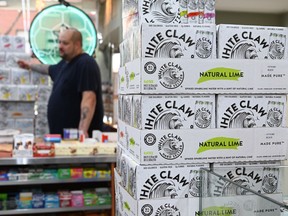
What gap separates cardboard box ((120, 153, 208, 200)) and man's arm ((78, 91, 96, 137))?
2.19 meters

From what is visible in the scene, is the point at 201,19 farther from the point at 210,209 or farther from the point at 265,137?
the point at 210,209

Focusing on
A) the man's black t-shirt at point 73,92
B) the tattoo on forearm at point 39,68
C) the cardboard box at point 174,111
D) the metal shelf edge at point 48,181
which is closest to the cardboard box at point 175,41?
the cardboard box at point 174,111

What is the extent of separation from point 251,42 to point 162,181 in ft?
2.23

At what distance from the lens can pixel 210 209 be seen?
1633 millimetres

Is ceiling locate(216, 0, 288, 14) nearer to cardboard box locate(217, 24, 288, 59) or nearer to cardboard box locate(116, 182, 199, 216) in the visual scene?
cardboard box locate(217, 24, 288, 59)

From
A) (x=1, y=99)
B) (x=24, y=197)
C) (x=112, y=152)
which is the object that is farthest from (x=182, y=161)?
(x=1, y=99)

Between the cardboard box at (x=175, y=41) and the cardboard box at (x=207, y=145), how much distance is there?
0.31 m

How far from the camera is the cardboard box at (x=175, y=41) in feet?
5.11

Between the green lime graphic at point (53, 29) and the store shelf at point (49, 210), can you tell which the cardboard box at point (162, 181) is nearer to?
the store shelf at point (49, 210)

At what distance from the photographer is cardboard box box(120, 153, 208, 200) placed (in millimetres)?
1581

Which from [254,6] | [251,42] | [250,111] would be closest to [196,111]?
[250,111]

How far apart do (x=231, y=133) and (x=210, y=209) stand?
32cm

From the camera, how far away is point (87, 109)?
3.81 meters

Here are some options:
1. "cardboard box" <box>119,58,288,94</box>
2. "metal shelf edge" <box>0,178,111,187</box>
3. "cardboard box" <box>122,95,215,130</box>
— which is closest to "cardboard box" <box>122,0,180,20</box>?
"cardboard box" <box>119,58,288,94</box>
